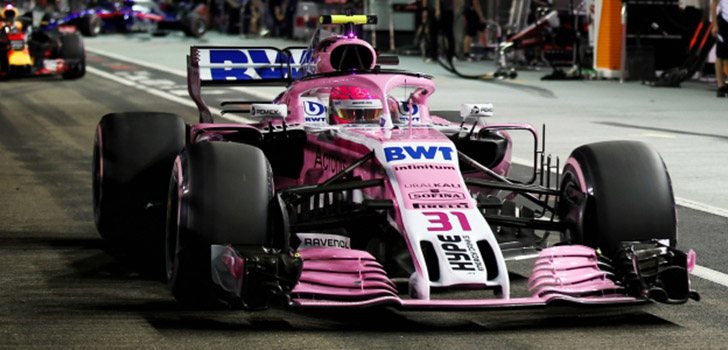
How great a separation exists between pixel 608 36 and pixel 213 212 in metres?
20.9

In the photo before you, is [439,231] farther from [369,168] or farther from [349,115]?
[349,115]

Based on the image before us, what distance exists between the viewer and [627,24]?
28000mm

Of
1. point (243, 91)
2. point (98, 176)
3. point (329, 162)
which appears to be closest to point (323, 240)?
point (329, 162)

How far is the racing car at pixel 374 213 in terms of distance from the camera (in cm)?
713

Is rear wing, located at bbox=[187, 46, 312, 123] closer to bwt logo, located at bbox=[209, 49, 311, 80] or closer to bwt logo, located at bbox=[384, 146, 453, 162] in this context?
bwt logo, located at bbox=[209, 49, 311, 80]

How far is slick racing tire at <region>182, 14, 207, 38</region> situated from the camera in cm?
4794

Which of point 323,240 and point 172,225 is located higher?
point 172,225

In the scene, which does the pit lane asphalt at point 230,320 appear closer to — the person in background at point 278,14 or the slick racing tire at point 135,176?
the slick racing tire at point 135,176

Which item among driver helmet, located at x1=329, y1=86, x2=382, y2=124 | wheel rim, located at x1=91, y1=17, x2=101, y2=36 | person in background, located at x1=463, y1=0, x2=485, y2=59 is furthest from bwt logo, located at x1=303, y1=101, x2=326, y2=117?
wheel rim, located at x1=91, y1=17, x2=101, y2=36

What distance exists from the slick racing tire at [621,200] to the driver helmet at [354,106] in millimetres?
1595

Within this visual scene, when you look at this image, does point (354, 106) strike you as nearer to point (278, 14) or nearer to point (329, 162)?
point (329, 162)

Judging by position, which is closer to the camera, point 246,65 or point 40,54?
point 246,65

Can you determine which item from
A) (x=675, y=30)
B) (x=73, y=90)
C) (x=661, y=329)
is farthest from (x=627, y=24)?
(x=661, y=329)

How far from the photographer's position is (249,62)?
39.2 feet
